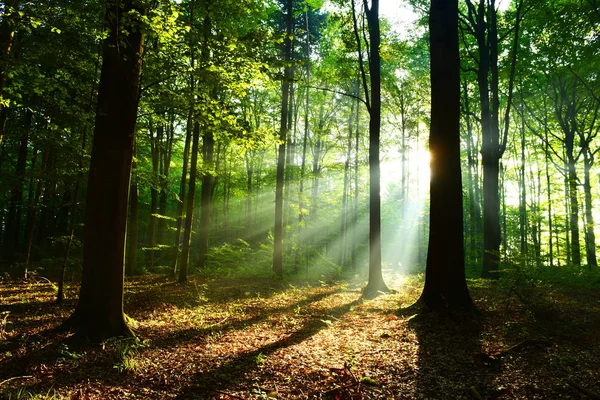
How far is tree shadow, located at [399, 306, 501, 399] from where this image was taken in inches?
136

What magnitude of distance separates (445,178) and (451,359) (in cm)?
367

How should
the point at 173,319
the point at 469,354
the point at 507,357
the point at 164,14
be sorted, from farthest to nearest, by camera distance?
1. the point at 173,319
2. the point at 164,14
3. the point at 469,354
4. the point at 507,357

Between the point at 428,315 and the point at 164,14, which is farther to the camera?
the point at 428,315

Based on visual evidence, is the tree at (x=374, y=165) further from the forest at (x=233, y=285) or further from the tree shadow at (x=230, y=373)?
the tree shadow at (x=230, y=373)

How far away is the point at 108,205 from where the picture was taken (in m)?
5.18

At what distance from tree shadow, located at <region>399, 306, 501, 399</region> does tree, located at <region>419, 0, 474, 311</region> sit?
0.48 m

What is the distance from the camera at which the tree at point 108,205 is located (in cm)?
514

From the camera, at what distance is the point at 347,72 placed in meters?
12.9

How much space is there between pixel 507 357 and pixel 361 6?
12869mm

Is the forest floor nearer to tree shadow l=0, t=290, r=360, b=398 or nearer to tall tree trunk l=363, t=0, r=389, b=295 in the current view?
tree shadow l=0, t=290, r=360, b=398

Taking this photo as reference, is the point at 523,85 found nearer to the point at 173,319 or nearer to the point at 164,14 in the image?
the point at 164,14

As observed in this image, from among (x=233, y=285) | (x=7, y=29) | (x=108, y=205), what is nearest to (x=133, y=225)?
(x=233, y=285)

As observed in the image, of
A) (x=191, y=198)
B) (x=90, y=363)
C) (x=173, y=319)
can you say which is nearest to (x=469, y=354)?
(x=90, y=363)

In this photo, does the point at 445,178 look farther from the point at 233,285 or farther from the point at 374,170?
the point at 233,285
